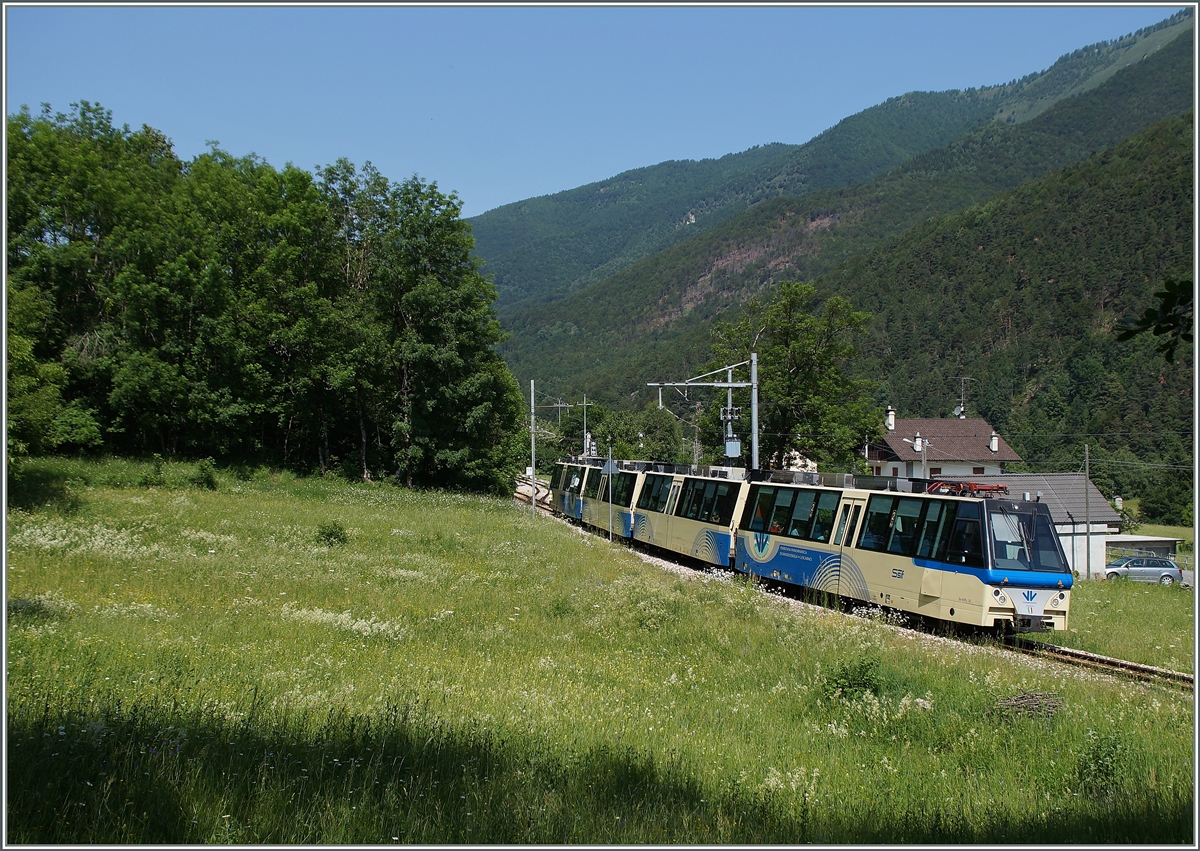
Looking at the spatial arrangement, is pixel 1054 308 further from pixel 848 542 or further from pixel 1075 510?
pixel 848 542

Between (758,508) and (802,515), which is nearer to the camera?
(802,515)

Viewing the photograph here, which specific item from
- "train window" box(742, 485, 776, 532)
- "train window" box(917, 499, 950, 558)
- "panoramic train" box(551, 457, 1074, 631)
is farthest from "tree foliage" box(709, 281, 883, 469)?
"train window" box(917, 499, 950, 558)

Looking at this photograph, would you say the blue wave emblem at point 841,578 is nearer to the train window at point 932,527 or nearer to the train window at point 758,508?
the train window at point 932,527

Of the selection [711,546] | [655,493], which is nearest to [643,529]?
[655,493]

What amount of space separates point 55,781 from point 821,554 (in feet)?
50.5

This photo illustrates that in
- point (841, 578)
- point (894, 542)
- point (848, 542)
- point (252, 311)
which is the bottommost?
point (841, 578)

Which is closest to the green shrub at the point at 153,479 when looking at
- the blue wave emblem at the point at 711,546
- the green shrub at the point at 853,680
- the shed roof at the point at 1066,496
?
the blue wave emblem at the point at 711,546

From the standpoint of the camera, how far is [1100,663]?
41.5ft

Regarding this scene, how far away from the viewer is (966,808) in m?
5.97

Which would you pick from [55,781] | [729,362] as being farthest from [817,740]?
[729,362]

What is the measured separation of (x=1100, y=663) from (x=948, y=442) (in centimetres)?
7274

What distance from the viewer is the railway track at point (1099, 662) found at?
11.3 meters

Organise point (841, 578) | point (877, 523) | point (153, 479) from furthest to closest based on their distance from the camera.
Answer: point (153, 479), point (841, 578), point (877, 523)

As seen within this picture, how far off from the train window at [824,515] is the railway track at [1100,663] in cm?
413
